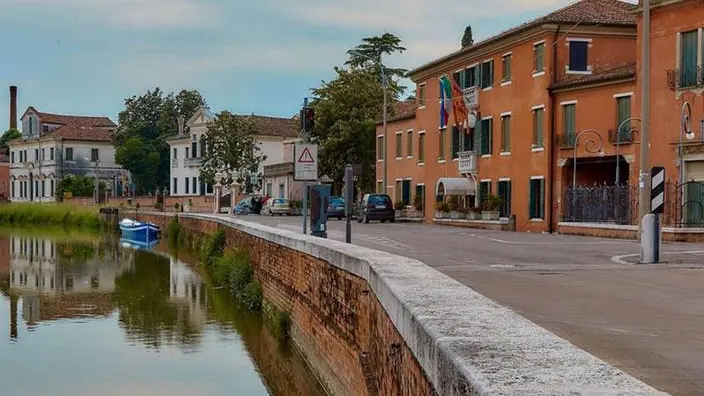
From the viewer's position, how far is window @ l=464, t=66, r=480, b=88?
4266cm

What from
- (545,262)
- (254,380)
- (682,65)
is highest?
(682,65)

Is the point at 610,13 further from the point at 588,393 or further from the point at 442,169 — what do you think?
the point at 588,393

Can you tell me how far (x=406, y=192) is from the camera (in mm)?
52094

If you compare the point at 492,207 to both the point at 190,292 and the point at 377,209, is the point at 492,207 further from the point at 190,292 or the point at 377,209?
the point at 190,292

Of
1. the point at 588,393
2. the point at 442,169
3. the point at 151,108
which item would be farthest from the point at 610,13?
the point at 151,108

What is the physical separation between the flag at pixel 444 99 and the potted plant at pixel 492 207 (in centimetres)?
672

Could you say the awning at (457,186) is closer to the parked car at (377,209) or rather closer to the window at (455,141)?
the window at (455,141)

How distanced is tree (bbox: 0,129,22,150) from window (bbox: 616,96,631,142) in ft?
330

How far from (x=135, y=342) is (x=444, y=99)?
27181mm

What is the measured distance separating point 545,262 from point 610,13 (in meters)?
21.9

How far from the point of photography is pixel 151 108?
316 ft

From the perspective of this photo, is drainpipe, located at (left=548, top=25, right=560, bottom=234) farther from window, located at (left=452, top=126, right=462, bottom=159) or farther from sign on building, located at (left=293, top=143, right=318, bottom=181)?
sign on building, located at (left=293, top=143, right=318, bottom=181)

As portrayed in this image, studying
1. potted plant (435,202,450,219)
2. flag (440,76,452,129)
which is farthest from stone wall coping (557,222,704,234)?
flag (440,76,452,129)

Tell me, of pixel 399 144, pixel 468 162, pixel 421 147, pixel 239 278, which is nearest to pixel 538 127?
pixel 468 162
